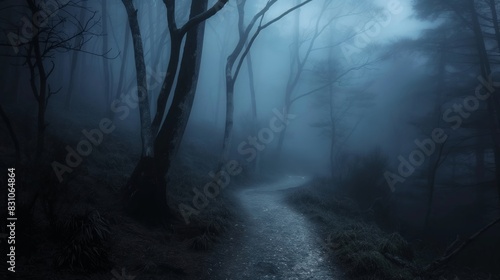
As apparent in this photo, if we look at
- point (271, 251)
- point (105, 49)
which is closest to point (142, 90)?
point (271, 251)

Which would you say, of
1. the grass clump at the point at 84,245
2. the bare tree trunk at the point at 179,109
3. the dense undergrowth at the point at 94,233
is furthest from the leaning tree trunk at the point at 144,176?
the grass clump at the point at 84,245

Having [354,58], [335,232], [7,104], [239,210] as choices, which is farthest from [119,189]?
[354,58]

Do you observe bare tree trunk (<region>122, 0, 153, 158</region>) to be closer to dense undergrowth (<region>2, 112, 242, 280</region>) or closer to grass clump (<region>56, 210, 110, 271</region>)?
dense undergrowth (<region>2, 112, 242, 280</region>)

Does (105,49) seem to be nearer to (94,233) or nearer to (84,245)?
(94,233)

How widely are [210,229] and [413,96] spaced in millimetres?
19243

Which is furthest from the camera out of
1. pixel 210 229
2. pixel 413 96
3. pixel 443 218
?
pixel 413 96

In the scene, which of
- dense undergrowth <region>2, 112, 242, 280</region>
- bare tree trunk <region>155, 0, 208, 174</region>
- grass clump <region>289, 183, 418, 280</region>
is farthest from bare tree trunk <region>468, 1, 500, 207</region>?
bare tree trunk <region>155, 0, 208, 174</region>

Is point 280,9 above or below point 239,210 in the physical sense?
above

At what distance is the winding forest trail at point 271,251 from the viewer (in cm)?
650

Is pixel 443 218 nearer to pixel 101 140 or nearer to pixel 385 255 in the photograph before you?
pixel 385 255

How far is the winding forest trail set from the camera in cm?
650

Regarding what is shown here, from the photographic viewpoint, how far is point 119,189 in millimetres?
8438

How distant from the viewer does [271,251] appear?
761 cm

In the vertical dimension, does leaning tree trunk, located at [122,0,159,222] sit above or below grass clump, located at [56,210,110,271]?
above
